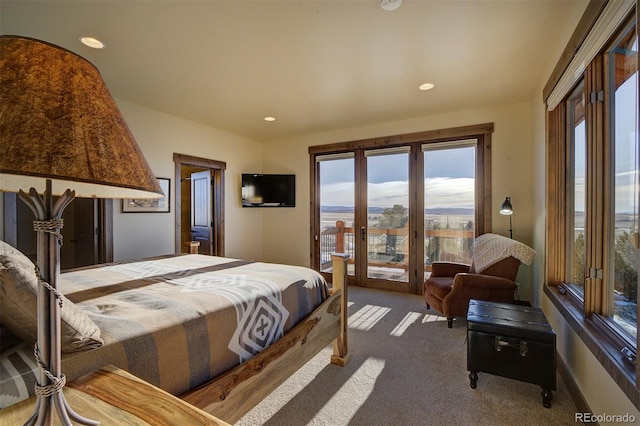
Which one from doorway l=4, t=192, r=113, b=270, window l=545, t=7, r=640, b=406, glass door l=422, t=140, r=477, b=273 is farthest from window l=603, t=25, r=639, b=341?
doorway l=4, t=192, r=113, b=270

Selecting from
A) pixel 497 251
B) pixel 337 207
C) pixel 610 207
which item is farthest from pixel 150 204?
pixel 610 207

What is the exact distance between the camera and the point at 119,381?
85 centimetres

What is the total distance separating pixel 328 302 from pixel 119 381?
1.52 meters

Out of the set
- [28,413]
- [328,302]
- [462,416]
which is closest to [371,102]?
[328,302]

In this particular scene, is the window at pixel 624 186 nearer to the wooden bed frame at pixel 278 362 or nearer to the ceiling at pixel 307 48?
the ceiling at pixel 307 48

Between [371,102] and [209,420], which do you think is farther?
[371,102]

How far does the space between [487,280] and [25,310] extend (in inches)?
130

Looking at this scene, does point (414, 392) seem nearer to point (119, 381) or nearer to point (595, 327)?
point (595, 327)

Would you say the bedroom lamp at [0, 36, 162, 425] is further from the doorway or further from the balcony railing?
the balcony railing

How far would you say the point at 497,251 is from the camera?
3072 millimetres

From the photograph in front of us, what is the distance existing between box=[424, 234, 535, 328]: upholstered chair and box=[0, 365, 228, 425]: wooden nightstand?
9.44ft

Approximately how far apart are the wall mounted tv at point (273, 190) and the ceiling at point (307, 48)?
1.66 metres

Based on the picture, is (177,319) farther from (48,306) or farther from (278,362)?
(48,306)

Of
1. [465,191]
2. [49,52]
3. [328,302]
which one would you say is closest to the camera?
[49,52]
